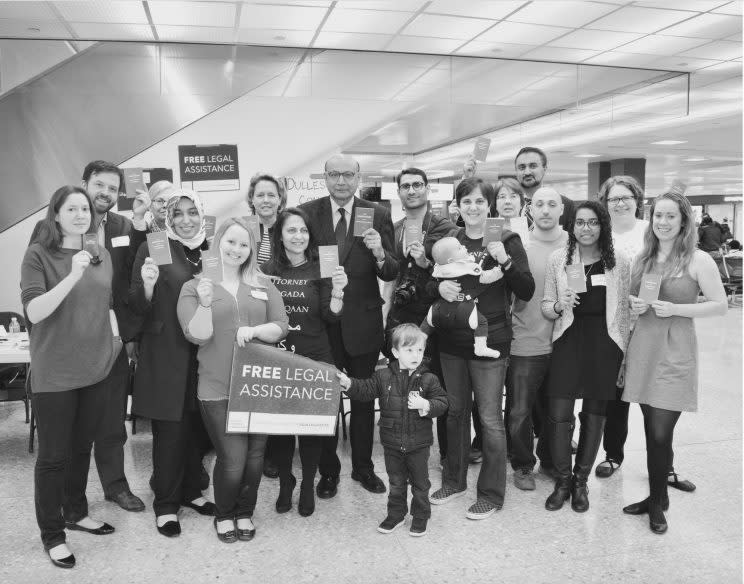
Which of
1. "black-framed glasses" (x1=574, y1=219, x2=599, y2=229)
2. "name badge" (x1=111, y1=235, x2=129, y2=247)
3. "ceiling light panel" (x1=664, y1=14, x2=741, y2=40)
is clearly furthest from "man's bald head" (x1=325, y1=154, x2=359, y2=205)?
"ceiling light panel" (x1=664, y1=14, x2=741, y2=40)

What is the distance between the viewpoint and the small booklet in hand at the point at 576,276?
2664mm

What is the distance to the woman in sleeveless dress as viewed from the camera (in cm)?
265

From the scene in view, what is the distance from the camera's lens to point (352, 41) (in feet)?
21.9

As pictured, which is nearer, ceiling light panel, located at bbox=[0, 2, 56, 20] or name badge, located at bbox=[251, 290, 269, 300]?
name badge, located at bbox=[251, 290, 269, 300]

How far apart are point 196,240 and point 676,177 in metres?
21.3

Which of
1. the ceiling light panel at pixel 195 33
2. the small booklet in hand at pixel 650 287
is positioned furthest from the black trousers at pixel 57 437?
the ceiling light panel at pixel 195 33

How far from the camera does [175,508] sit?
2795 millimetres

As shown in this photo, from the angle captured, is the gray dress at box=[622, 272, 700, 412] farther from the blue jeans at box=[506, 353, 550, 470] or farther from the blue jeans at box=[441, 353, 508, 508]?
the blue jeans at box=[441, 353, 508, 508]

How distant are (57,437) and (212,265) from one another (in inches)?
37.9

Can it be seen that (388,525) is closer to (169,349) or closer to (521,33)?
(169,349)

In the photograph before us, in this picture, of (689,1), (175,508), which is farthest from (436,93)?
(175,508)

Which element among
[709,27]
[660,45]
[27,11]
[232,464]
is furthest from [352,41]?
[232,464]

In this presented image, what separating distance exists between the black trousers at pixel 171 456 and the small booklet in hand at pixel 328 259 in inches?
35.4

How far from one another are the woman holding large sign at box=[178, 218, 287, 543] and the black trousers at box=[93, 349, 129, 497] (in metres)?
0.48
